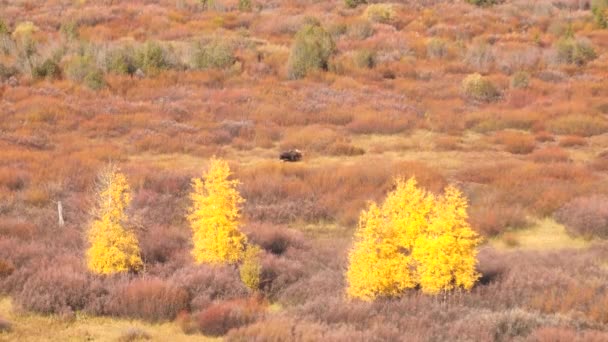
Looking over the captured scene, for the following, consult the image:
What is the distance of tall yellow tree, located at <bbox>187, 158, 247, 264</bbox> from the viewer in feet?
35.7

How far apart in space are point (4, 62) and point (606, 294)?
89.8 feet

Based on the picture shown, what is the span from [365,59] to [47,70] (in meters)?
14.3

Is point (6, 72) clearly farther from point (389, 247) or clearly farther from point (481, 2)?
point (481, 2)

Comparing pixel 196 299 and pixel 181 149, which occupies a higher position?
pixel 196 299

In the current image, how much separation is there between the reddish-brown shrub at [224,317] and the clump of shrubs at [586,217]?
779 cm

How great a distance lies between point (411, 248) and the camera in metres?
10.1

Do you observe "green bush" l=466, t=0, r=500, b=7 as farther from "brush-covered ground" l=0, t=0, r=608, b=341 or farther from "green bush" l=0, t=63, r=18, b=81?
"green bush" l=0, t=63, r=18, b=81

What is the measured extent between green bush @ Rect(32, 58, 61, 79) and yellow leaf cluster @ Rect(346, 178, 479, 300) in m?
22.6

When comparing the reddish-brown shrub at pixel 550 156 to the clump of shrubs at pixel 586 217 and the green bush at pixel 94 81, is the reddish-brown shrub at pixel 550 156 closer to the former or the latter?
the clump of shrubs at pixel 586 217

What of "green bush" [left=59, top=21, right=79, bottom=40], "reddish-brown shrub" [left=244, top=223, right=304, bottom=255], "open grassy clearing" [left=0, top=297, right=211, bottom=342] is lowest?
"green bush" [left=59, top=21, right=79, bottom=40]

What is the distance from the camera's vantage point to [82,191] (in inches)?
640

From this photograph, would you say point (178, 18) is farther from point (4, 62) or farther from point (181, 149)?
point (181, 149)

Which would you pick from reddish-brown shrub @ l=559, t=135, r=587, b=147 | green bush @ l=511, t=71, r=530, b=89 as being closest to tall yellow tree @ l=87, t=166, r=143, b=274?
reddish-brown shrub @ l=559, t=135, r=587, b=147

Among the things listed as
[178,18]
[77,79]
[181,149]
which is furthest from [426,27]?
[181,149]
